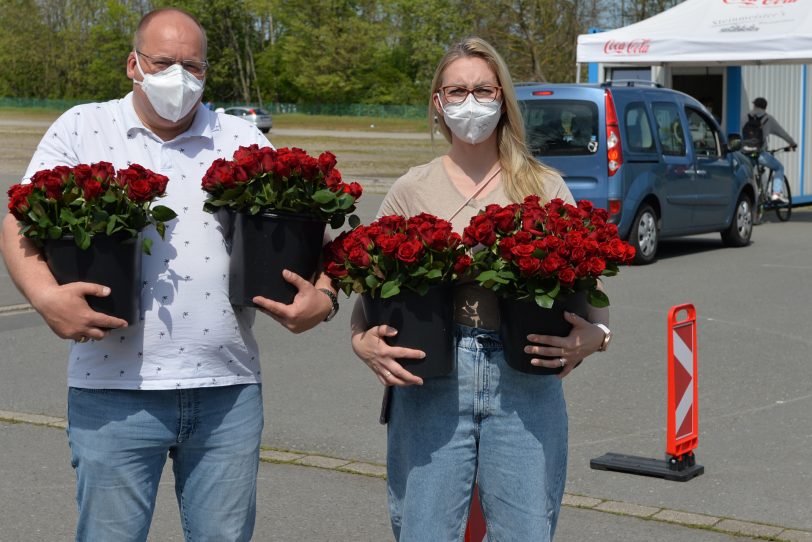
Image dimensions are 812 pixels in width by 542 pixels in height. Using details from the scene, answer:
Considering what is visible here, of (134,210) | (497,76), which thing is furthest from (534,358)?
(134,210)

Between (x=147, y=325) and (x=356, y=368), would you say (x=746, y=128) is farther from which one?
(x=147, y=325)

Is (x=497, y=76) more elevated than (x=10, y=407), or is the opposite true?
(x=497, y=76)

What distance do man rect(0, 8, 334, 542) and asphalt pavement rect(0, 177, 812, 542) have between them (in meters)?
1.86

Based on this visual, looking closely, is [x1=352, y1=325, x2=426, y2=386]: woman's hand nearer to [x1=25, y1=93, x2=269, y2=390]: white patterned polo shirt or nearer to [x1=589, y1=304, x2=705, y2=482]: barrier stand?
[x1=25, y1=93, x2=269, y2=390]: white patterned polo shirt

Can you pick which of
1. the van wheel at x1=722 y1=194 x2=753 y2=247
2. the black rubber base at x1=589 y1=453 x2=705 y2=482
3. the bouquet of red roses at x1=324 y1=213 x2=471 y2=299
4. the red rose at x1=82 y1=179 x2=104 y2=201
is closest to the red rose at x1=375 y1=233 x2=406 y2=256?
the bouquet of red roses at x1=324 y1=213 x2=471 y2=299

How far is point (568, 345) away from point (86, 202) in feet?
4.03

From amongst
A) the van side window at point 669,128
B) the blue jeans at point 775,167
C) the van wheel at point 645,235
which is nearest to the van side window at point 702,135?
the van side window at point 669,128

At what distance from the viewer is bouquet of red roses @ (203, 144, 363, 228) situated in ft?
10.2

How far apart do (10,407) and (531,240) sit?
505 centimetres

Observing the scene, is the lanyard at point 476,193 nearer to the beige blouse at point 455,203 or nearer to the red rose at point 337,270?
the beige blouse at point 455,203

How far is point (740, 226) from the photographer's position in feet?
52.1

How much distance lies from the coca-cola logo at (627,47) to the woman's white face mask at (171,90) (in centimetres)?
1660

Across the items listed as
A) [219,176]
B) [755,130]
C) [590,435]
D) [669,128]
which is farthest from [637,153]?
[219,176]

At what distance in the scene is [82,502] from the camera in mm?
3221
